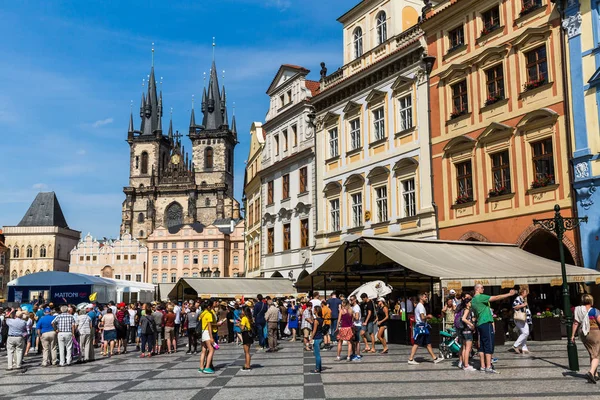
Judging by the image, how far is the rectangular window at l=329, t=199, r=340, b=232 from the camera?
3259 cm

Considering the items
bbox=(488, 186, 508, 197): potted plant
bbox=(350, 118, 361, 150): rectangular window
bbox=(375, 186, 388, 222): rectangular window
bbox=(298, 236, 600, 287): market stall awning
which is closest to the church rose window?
bbox=(350, 118, 361, 150): rectangular window

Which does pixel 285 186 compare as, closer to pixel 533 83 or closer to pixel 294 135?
pixel 294 135

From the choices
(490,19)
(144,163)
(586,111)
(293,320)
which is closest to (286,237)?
(293,320)

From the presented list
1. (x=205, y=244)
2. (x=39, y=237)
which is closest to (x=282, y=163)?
(x=205, y=244)

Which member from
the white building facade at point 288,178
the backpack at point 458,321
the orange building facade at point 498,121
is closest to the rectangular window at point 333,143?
the white building facade at point 288,178

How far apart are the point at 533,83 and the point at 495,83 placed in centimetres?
197

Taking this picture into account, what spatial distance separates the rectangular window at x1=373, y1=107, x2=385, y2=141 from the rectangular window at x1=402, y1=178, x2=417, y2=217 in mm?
2597

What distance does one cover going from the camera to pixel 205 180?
136875mm

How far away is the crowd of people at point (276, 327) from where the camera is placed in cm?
1288

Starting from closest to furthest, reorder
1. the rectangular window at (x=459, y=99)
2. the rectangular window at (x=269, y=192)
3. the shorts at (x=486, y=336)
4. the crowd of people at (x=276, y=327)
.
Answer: the shorts at (x=486, y=336) → the crowd of people at (x=276, y=327) → the rectangular window at (x=459, y=99) → the rectangular window at (x=269, y=192)

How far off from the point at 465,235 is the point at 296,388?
48.0 feet

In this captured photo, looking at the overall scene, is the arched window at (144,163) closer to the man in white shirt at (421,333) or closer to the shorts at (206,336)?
the shorts at (206,336)

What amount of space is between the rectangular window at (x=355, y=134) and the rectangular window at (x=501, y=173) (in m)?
8.38

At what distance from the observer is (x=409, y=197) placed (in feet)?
91.1
